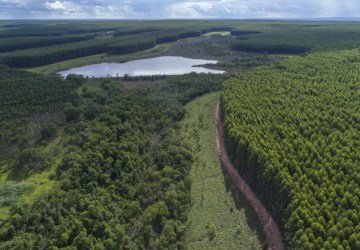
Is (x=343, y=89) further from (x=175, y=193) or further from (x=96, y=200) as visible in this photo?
(x=96, y=200)

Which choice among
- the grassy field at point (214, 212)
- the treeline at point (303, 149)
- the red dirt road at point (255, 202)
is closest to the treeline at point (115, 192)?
the grassy field at point (214, 212)

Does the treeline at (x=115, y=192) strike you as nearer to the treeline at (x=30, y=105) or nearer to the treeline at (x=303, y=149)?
the treeline at (x=30, y=105)

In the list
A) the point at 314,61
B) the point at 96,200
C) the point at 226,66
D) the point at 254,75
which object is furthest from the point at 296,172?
the point at 226,66

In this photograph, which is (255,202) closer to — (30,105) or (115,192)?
(115,192)

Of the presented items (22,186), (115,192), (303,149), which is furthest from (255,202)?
(22,186)

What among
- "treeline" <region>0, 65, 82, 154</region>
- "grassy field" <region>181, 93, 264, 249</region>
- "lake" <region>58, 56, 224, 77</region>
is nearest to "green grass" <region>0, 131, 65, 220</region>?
"treeline" <region>0, 65, 82, 154</region>

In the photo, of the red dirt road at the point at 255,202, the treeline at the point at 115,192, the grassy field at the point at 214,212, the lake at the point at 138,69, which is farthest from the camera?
the lake at the point at 138,69
